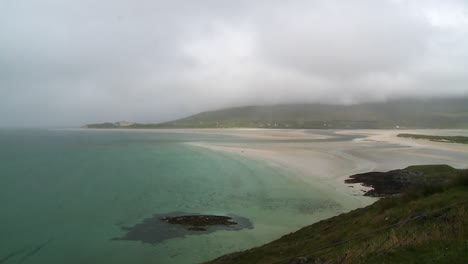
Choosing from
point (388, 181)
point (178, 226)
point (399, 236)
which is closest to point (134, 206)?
point (178, 226)

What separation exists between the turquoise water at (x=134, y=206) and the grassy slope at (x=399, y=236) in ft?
15.2

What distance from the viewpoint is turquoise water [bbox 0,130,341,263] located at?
704 inches

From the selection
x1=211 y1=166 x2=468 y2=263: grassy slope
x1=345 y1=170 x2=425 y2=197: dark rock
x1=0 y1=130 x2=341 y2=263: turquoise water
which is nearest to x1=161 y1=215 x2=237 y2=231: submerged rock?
x1=0 y1=130 x2=341 y2=263: turquoise water

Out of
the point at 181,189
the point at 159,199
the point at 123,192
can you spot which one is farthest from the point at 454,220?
the point at 123,192

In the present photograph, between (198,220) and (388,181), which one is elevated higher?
(388,181)

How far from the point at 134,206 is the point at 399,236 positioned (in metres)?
22.5

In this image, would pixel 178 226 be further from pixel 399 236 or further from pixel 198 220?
pixel 399 236

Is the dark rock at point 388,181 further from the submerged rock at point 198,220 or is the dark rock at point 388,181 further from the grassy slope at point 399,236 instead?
the grassy slope at point 399,236

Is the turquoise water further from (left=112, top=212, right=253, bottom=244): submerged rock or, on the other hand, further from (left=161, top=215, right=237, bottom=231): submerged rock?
(left=161, top=215, right=237, bottom=231): submerged rock

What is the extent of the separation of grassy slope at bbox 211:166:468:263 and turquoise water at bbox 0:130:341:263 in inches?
183

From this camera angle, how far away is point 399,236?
10031mm

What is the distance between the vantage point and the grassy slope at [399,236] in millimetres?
8055

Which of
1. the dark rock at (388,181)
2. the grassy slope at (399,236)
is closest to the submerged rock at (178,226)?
the grassy slope at (399,236)

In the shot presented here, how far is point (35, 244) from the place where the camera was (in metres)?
18.8
